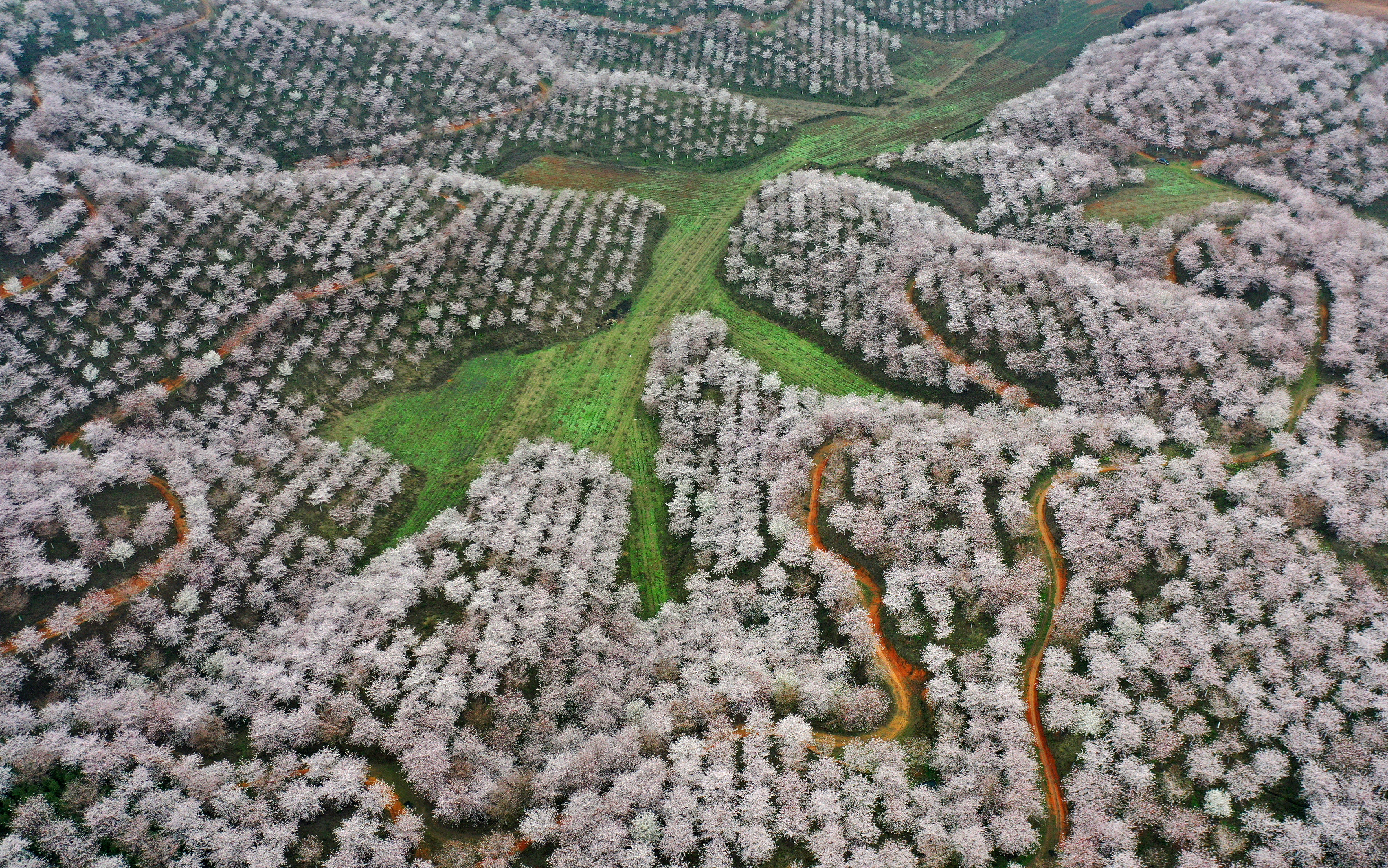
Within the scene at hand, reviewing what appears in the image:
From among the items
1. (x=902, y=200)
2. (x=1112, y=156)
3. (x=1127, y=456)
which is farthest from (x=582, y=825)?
(x=1112, y=156)

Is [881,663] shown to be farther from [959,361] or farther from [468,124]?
[468,124]

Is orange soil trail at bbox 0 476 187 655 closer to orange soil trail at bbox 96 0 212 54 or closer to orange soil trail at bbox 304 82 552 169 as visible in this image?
orange soil trail at bbox 304 82 552 169

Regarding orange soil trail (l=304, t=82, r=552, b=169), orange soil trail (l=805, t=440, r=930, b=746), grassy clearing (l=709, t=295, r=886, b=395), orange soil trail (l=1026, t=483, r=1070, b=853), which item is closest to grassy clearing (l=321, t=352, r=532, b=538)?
grassy clearing (l=709, t=295, r=886, b=395)

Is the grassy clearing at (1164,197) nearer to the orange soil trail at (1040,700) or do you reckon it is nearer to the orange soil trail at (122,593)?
the orange soil trail at (1040,700)

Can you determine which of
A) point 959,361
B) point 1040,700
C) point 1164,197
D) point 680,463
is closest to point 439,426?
point 680,463

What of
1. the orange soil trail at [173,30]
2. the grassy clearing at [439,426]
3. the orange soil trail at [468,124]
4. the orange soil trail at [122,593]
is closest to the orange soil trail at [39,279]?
the orange soil trail at [468,124]
